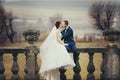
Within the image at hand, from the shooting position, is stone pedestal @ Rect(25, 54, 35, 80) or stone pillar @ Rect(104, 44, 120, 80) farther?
stone pillar @ Rect(104, 44, 120, 80)

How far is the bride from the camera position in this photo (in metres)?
9.30

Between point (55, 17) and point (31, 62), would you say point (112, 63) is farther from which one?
point (55, 17)

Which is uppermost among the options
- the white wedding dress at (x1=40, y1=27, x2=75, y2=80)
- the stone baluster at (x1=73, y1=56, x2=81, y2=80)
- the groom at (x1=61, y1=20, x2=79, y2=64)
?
the groom at (x1=61, y1=20, x2=79, y2=64)

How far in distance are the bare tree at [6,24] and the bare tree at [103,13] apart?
7.56ft

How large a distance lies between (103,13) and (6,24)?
281cm

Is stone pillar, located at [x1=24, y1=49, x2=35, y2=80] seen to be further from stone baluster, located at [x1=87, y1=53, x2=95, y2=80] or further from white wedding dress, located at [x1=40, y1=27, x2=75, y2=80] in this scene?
stone baluster, located at [x1=87, y1=53, x2=95, y2=80]

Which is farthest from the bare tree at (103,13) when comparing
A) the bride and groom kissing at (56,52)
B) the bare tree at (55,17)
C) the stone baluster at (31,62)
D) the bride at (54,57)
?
the stone baluster at (31,62)

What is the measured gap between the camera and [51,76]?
9625 millimetres

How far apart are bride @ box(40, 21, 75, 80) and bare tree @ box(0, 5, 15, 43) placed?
2.28m

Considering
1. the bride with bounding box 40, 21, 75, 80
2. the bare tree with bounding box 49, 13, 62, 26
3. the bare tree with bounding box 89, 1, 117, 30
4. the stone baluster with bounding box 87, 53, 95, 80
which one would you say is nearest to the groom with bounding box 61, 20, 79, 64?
the bride with bounding box 40, 21, 75, 80

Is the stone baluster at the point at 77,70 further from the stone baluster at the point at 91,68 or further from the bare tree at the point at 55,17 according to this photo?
the bare tree at the point at 55,17

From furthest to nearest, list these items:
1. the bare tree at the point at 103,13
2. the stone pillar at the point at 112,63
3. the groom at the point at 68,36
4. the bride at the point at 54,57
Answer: the bare tree at the point at 103,13
the stone pillar at the point at 112,63
the groom at the point at 68,36
the bride at the point at 54,57

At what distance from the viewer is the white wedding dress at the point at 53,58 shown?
930 cm

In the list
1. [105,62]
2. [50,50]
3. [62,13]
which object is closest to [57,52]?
[50,50]
